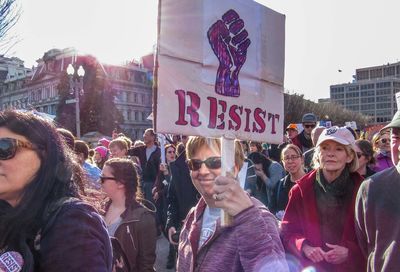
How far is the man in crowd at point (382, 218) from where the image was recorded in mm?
2250

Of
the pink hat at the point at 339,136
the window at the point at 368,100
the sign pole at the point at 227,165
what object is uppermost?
the window at the point at 368,100

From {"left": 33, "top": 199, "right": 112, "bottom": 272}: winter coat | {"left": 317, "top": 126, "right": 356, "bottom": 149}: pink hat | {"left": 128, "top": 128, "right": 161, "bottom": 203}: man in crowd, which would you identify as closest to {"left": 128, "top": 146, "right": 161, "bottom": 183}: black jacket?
{"left": 128, "top": 128, "right": 161, "bottom": 203}: man in crowd

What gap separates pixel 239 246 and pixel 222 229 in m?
0.20

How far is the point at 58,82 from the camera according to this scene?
64250mm

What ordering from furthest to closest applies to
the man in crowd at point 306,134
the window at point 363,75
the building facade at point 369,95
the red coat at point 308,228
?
the window at point 363,75, the building facade at point 369,95, the man in crowd at point 306,134, the red coat at point 308,228

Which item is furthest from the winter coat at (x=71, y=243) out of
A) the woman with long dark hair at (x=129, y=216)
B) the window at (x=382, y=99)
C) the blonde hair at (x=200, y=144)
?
the window at (x=382, y=99)

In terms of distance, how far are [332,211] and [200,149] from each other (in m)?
1.37

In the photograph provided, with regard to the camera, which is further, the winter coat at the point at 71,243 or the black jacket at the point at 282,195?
the black jacket at the point at 282,195

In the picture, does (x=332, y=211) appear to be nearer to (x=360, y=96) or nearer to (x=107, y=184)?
(x=107, y=184)

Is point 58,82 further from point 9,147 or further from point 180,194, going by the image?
point 9,147

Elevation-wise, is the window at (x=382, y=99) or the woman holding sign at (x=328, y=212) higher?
the window at (x=382, y=99)

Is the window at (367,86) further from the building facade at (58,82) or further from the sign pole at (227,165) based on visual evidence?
the sign pole at (227,165)

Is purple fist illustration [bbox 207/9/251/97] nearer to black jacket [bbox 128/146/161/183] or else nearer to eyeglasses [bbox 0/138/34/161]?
eyeglasses [bbox 0/138/34/161]

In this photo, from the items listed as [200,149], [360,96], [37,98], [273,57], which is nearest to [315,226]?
[200,149]
